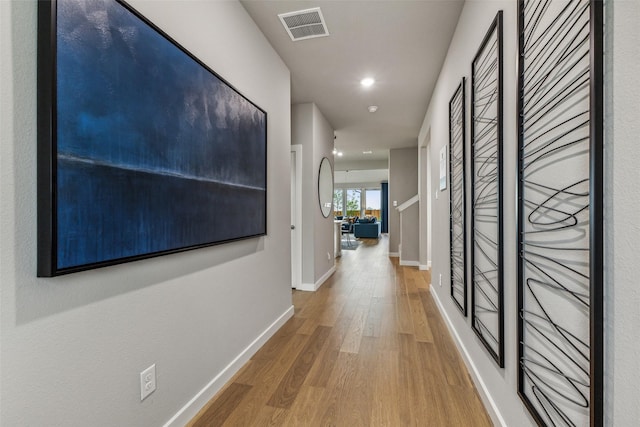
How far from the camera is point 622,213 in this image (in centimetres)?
67

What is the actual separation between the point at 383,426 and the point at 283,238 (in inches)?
65.6

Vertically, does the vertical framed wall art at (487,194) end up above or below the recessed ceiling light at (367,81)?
below

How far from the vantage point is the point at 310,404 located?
5.38ft

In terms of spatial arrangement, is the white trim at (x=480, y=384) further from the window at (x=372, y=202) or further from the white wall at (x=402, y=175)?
the window at (x=372, y=202)

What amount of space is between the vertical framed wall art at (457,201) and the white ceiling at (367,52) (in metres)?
0.59

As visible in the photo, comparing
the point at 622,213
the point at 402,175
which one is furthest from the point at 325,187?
the point at 622,213

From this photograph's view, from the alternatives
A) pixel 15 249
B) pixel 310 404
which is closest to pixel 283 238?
pixel 310 404

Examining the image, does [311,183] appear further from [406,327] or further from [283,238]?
[406,327]

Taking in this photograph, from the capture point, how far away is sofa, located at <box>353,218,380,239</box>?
1091 cm

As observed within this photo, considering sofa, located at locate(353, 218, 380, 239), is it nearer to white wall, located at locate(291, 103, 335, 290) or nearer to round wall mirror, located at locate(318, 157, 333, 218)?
round wall mirror, located at locate(318, 157, 333, 218)

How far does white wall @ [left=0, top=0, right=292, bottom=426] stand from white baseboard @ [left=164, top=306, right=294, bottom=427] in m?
0.02

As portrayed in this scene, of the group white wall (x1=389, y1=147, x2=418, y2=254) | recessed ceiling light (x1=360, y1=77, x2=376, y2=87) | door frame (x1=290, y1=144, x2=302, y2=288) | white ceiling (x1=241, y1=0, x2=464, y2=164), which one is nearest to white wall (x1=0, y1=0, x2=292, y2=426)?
white ceiling (x1=241, y1=0, x2=464, y2=164)

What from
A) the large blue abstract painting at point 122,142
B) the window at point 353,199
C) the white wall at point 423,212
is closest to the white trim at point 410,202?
the white wall at point 423,212

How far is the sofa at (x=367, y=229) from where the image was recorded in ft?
35.8
